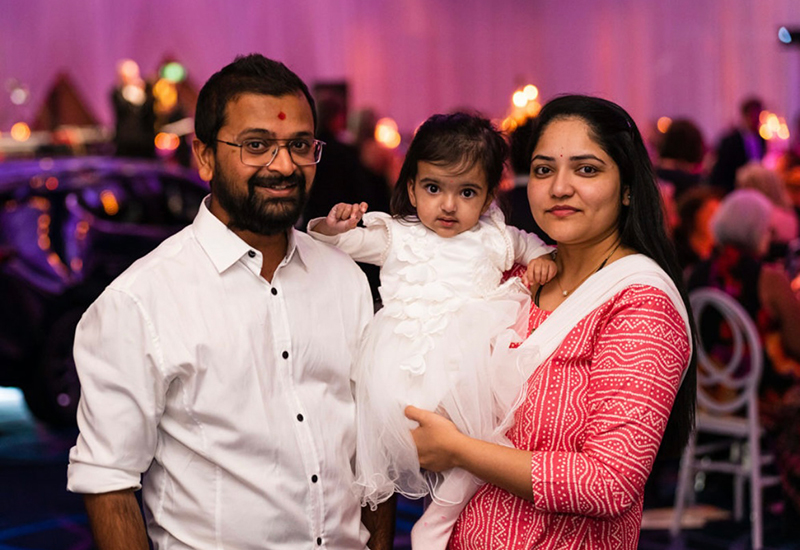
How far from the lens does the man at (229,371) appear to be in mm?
2062

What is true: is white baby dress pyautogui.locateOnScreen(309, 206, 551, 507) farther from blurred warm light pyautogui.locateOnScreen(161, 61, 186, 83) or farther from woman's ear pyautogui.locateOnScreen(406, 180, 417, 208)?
blurred warm light pyautogui.locateOnScreen(161, 61, 186, 83)

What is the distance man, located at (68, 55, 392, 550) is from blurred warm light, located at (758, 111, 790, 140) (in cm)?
921

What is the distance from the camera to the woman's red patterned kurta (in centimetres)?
196

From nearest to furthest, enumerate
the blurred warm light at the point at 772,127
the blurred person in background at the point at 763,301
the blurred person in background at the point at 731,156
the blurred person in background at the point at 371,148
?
the blurred person in background at the point at 763,301 < the blurred person in background at the point at 371,148 < the blurred person in background at the point at 731,156 < the blurred warm light at the point at 772,127

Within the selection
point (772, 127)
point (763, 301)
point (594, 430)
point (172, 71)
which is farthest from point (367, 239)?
point (172, 71)

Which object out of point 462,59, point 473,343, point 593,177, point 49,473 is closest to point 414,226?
point 473,343

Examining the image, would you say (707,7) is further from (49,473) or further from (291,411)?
(291,411)

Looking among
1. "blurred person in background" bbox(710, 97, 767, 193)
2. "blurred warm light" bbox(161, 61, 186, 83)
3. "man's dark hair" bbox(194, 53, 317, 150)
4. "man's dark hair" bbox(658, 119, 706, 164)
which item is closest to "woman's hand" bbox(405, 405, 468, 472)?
"man's dark hair" bbox(194, 53, 317, 150)

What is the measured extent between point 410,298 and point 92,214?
4.41 metres

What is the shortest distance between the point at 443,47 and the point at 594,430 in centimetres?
1633

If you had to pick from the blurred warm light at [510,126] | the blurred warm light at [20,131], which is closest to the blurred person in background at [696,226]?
the blurred warm light at [510,126]

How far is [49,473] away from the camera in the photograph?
217 inches

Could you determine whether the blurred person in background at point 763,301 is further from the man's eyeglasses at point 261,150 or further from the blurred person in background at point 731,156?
the blurred person in background at point 731,156

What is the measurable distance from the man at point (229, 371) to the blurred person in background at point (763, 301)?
10.0ft
